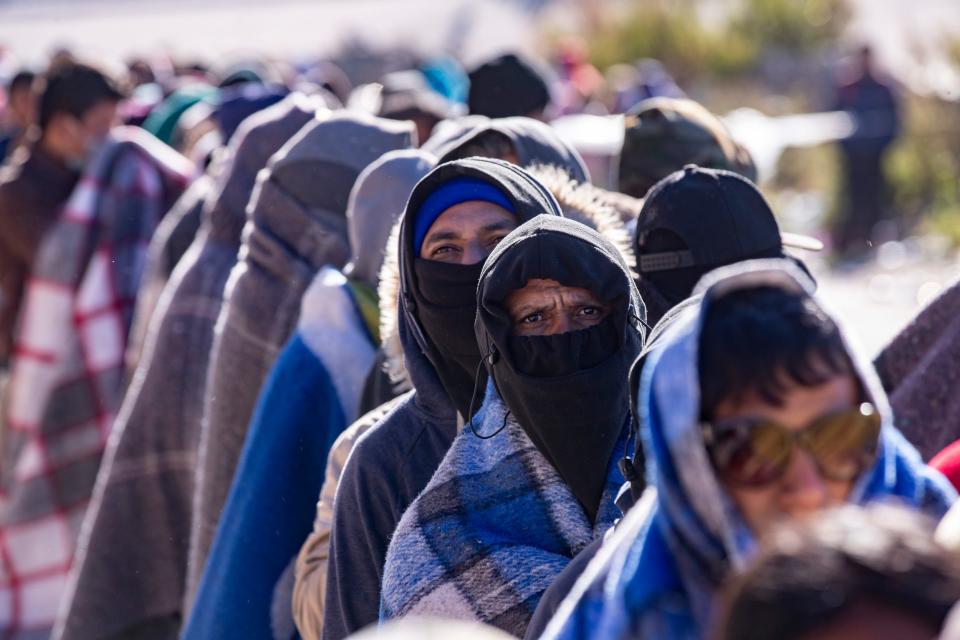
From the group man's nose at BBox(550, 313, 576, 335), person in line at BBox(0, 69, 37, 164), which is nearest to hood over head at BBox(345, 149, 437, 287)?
man's nose at BBox(550, 313, 576, 335)

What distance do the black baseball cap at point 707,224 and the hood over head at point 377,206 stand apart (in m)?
0.77

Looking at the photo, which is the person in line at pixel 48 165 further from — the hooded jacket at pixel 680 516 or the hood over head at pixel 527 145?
the hooded jacket at pixel 680 516

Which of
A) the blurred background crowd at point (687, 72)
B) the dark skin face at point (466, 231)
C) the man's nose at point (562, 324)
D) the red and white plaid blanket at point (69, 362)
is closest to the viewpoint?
the man's nose at point (562, 324)

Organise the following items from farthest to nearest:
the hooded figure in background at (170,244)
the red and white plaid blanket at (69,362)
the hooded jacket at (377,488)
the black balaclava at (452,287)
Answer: the red and white plaid blanket at (69,362) < the hooded figure in background at (170,244) < the black balaclava at (452,287) < the hooded jacket at (377,488)

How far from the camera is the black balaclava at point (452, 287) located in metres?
3.39

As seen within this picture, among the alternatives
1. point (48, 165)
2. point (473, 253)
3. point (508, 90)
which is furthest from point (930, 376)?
point (48, 165)

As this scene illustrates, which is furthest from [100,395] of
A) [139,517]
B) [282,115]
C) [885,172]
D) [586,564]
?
[885,172]

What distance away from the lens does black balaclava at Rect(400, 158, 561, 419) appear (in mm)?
3393

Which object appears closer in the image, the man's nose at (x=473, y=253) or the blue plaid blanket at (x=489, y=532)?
the blue plaid blanket at (x=489, y=532)

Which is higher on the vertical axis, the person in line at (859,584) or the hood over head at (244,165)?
the person in line at (859,584)

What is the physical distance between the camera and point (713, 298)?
2.04 meters

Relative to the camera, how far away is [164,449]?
5727 mm

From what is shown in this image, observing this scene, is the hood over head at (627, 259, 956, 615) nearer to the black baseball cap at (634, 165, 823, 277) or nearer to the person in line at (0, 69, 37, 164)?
the black baseball cap at (634, 165, 823, 277)

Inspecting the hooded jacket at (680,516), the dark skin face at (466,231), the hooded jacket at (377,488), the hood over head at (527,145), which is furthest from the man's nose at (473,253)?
the hooded jacket at (680,516)
